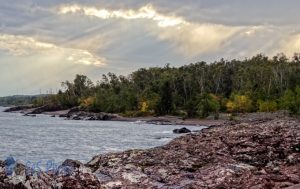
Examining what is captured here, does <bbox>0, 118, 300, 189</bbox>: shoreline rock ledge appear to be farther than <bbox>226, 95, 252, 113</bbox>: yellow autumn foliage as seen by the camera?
No

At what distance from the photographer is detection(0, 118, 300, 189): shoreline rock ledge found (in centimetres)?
2375

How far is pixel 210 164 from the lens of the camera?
91.2 feet

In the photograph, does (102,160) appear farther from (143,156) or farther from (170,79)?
(170,79)

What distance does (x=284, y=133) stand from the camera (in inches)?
1223

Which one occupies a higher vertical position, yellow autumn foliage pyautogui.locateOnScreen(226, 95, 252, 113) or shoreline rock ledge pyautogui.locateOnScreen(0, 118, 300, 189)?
yellow autumn foliage pyautogui.locateOnScreen(226, 95, 252, 113)

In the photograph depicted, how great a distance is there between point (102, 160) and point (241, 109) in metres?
140

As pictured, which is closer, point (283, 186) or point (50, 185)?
point (50, 185)

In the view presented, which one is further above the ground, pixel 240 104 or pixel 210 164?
pixel 240 104

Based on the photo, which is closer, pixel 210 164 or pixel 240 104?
pixel 210 164

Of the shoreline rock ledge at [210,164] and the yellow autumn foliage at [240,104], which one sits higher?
the yellow autumn foliage at [240,104]

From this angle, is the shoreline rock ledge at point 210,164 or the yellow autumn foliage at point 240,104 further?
the yellow autumn foliage at point 240,104

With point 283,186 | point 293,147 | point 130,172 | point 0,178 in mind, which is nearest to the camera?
point 0,178

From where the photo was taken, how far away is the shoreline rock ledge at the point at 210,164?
23.8 meters

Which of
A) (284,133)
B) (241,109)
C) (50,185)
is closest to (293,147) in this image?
(284,133)
